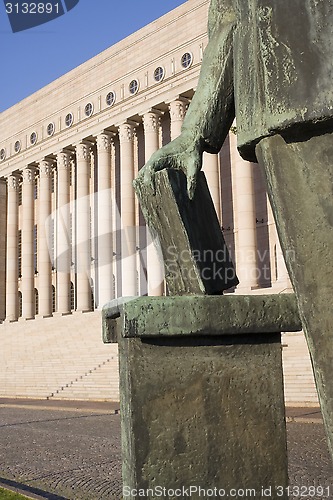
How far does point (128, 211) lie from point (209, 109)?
34.4 m

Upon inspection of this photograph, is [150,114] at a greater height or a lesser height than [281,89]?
greater

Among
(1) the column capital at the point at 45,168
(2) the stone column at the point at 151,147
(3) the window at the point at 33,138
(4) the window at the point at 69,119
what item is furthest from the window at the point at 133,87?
(3) the window at the point at 33,138

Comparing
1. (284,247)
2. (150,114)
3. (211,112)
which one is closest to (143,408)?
(284,247)

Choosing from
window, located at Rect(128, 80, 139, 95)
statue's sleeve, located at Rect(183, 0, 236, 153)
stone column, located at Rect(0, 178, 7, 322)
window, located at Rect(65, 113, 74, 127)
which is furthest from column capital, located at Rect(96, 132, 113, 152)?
statue's sleeve, located at Rect(183, 0, 236, 153)

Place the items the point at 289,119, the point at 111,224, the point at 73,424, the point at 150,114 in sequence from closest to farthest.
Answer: the point at 289,119 → the point at 73,424 → the point at 150,114 → the point at 111,224

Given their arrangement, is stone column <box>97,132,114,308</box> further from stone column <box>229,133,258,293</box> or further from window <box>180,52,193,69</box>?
stone column <box>229,133,258,293</box>

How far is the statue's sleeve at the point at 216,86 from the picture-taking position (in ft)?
8.77

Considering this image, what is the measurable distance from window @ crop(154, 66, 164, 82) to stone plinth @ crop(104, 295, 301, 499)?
112 ft

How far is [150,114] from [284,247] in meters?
34.9

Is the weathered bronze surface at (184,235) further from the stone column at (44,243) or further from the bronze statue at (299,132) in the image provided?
the stone column at (44,243)

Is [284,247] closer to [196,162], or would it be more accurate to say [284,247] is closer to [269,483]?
[196,162]

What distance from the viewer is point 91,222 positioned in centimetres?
4222

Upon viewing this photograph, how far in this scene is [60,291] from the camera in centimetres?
4181

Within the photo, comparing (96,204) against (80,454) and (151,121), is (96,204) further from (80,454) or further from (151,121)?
(80,454)
